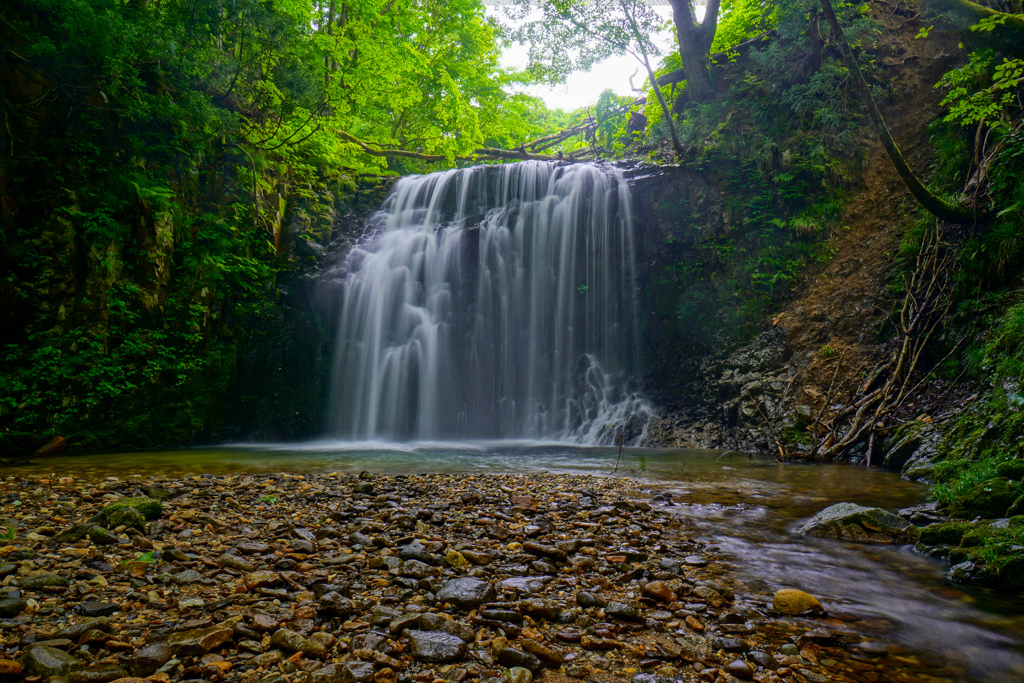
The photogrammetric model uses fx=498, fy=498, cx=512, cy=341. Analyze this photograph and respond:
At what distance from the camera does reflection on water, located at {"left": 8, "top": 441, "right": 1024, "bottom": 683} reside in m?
2.54

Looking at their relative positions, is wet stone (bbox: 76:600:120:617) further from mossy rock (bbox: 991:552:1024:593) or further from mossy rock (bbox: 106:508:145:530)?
mossy rock (bbox: 991:552:1024:593)

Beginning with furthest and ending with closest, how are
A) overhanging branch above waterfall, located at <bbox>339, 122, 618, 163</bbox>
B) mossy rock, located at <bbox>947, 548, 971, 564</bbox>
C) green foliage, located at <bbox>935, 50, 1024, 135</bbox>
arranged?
1. overhanging branch above waterfall, located at <bbox>339, 122, 618, 163</bbox>
2. green foliage, located at <bbox>935, 50, 1024, 135</bbox>
3. mossy rock, located at <bbox>947, 548, 971, 564</bbox>

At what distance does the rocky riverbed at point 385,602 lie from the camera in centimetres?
206

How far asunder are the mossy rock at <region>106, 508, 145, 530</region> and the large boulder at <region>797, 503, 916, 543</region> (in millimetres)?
5050

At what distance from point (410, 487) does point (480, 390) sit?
7160 millimetres

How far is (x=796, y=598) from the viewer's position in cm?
275

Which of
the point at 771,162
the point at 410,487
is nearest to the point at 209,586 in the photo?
the point at 410,487

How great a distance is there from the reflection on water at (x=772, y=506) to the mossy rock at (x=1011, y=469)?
776mm

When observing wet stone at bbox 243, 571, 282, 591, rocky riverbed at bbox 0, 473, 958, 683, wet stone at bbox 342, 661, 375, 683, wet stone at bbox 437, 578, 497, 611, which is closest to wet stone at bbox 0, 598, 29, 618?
rocky riverbed at bbox 0, 473, 958, 683

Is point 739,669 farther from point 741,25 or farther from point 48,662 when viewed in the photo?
point 741,25

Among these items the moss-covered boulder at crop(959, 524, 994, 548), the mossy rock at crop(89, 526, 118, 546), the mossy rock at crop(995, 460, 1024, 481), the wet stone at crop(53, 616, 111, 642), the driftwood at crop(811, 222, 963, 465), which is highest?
the driftwood at crop(811, 222, 963, 465)

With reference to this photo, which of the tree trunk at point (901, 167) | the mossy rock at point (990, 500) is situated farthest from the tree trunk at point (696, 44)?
the mossy rock at point (990, 500)

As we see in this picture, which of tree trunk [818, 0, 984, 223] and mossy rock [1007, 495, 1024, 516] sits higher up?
tree trunk [818, 0, 984, 223]

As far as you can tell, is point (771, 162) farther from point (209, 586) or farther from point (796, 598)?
point (209, 586)
